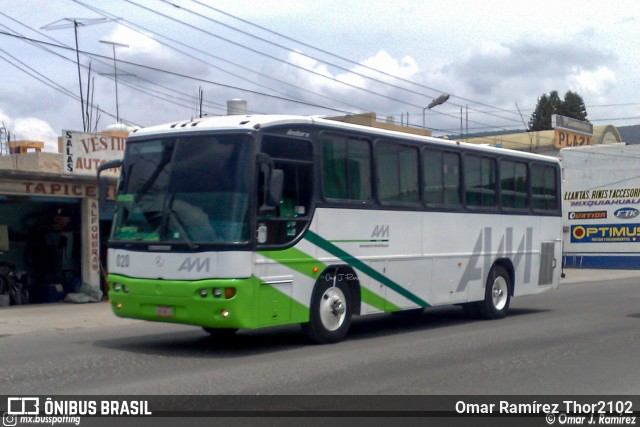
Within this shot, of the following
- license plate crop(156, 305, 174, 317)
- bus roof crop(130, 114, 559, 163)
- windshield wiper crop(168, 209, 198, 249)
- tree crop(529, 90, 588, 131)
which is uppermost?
tree crop(529, 90, 588, 131)

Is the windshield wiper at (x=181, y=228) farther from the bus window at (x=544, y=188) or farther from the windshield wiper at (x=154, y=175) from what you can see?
the bus window at (x=544, y=188)

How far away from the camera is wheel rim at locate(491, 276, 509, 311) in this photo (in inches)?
661

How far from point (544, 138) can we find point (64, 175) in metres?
36.9

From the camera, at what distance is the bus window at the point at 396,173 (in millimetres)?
13742

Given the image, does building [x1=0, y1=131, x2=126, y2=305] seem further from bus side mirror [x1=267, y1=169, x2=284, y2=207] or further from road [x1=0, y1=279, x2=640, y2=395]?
bus side mirror [x1=267, y1=169, x2=284, y2=207]

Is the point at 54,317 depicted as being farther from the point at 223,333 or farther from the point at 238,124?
the point at 238,124

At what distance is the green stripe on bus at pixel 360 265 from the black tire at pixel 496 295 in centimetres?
228

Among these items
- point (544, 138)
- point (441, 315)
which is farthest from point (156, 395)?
point (544, 138)

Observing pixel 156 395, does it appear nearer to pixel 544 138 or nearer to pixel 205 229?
pixel 205 229

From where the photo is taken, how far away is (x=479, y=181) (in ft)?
53.0

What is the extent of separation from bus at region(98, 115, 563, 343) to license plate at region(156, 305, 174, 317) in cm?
2

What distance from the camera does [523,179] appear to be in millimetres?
17547

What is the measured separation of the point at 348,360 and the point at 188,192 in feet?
10.2

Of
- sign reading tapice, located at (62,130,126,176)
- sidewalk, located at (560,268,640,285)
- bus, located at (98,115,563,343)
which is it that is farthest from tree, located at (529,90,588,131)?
bus, located at (98,115,563,343)
